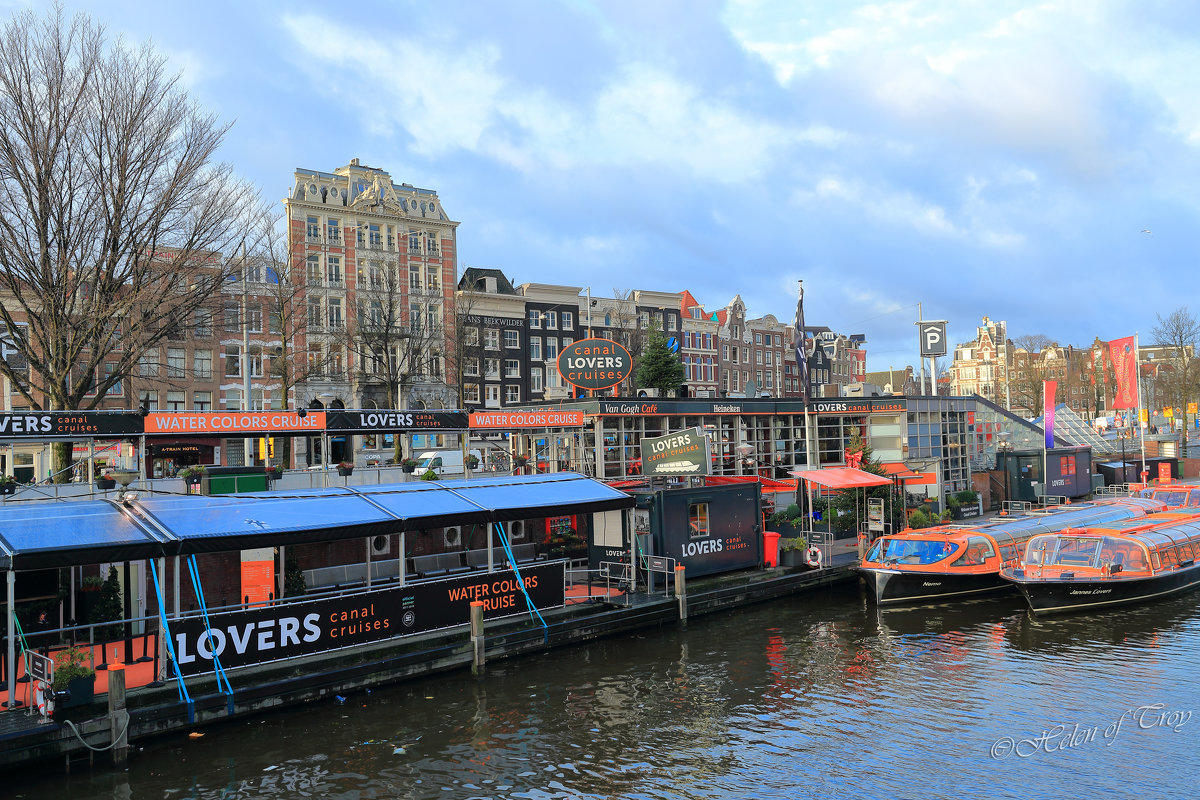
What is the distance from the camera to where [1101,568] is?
25984 mm

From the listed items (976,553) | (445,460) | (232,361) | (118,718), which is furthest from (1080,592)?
(232,361)

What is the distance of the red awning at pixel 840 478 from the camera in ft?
102

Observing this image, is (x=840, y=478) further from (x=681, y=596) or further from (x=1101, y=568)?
(x=681, y=596)

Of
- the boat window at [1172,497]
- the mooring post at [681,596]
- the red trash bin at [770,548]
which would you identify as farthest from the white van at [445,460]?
the boat window at [1172,497]

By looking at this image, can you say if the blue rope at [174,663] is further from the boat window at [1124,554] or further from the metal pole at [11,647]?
the boat window at [1124,554]

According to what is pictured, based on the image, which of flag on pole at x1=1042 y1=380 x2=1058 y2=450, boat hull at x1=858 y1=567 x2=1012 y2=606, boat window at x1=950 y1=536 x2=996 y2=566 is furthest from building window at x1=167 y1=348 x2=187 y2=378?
flag on pole at x1=1042 y1=380 x2=1058 y2=450

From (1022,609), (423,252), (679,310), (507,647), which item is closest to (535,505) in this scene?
(507,647)

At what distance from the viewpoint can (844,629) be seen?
970 inches

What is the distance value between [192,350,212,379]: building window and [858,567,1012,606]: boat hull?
45.6 metres

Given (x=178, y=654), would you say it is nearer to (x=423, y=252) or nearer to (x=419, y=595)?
(x=419, y=595)

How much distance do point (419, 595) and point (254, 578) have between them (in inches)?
168

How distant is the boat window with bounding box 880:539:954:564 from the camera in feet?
91.8

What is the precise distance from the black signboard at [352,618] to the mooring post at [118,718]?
1.78 m

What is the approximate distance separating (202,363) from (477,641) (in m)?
43.9
